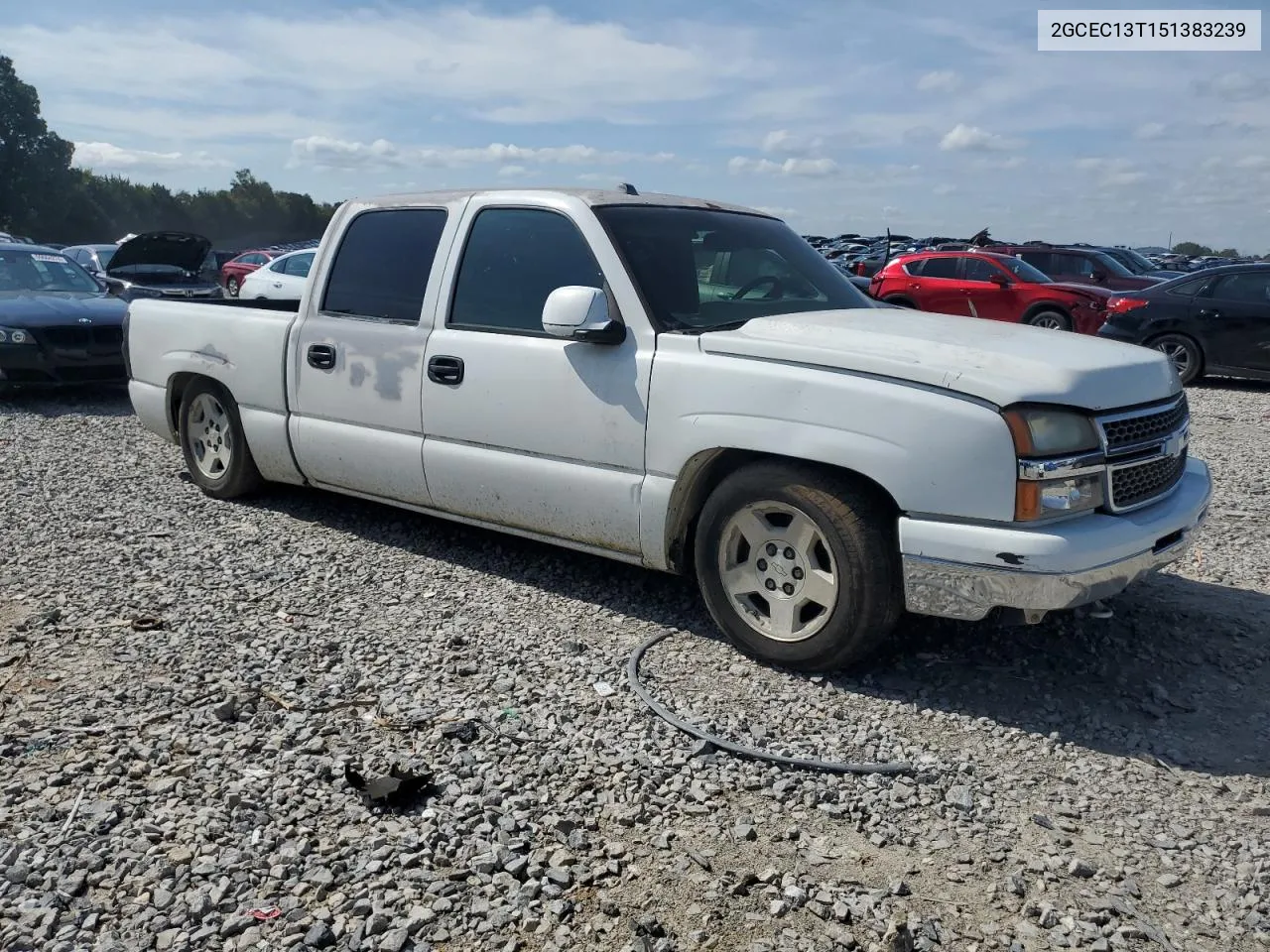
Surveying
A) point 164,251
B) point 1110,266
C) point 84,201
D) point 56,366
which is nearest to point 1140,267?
point 1110,266

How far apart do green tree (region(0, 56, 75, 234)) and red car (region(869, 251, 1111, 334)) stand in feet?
163

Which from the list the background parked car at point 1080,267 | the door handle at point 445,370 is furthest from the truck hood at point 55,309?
the background parked car at point 1080,267

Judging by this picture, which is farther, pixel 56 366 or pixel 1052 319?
pixel 1052 319

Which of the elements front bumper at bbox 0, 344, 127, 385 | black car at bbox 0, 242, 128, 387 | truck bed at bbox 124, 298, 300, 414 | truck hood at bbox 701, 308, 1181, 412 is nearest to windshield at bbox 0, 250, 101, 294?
black car at bbox 0, 242, 128, 387

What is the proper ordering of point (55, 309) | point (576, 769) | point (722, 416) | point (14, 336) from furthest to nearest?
point (55, 309), point (14, 336), point (722, 416), point (576, 769)

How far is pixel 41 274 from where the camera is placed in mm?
10953

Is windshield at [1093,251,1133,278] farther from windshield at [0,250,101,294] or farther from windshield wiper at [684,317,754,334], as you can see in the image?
windshield wiper at [684,317,754,334]

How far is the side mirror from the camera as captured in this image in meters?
4.18

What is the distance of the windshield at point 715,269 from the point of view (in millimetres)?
4441

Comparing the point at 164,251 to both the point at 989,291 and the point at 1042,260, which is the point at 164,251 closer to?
the point at 989,291

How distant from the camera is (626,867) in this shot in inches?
111

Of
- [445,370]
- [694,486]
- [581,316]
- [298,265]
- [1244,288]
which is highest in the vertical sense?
[298,265]

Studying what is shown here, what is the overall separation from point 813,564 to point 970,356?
0.93 meters

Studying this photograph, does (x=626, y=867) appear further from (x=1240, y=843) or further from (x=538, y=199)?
(x=538, y=199)
